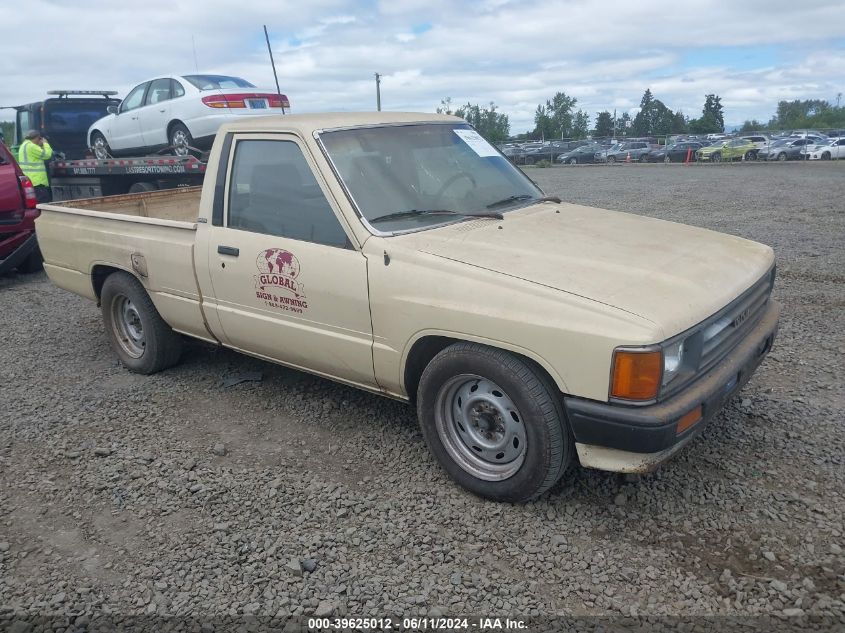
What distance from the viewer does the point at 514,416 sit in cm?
315

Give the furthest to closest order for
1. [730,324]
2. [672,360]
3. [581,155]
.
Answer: [581,155] < [730,324] < [672,360]

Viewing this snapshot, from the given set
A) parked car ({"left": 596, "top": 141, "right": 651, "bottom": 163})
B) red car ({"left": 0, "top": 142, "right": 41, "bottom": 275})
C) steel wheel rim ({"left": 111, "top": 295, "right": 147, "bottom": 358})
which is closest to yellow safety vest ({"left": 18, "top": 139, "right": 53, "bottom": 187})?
red car ({"left": 0, "top": 142, "right": 41, "bottom": 275})

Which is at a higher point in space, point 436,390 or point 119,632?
point 436,390

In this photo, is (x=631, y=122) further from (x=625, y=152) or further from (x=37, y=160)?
(x=37, y=160)

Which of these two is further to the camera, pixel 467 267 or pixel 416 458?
pixel 416 458

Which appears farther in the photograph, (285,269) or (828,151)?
(828,151)

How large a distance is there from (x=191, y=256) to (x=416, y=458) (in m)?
1.97

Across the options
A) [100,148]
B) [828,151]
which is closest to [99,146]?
[100,148]

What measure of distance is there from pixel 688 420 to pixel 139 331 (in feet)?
13.9

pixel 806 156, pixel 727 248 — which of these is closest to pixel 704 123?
pixel 806 156

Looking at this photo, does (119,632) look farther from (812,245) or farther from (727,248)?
(812,245)

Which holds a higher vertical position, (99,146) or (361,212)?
(99,146)

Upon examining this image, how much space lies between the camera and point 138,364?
5230mm

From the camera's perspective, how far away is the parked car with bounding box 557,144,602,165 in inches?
1470
